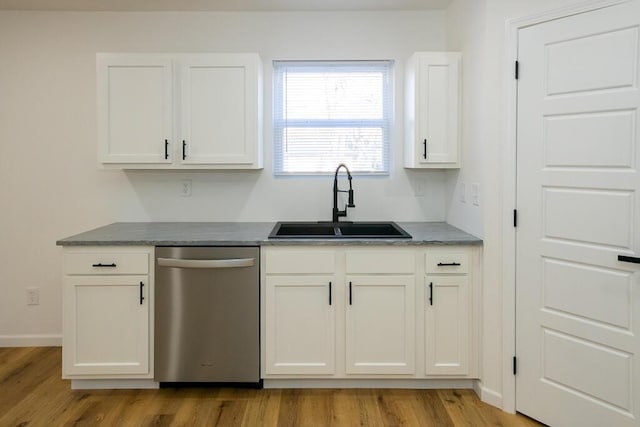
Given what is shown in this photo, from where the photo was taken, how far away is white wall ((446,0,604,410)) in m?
2.52

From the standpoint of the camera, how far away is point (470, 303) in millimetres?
2734

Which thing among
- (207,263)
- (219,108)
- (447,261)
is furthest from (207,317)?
(447,261)

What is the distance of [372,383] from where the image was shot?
112 inches

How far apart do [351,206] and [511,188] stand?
1.06 metres

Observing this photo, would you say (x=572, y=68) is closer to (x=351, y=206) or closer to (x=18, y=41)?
(x=351, y=206)

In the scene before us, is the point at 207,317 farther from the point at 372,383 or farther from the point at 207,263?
the point at 372,383

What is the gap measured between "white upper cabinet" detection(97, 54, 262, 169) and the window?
0.44 meters

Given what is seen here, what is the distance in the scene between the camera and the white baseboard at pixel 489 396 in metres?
2.62

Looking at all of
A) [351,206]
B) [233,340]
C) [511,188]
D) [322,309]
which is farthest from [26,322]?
[511,188]

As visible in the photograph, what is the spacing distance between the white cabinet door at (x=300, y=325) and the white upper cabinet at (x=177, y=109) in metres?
0.90

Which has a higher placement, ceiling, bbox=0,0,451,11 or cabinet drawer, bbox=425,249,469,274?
ceiling, bbox=0,0,451,11

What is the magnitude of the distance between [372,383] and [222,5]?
263 cm

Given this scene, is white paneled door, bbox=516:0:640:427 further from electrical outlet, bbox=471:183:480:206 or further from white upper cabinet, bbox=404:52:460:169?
white upper cabinet, bbox=404:52:460:169

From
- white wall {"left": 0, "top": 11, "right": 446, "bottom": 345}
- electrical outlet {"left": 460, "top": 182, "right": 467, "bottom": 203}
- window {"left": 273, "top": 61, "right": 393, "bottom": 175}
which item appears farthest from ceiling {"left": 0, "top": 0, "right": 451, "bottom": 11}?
electrical outlet {"left": 460, "top": 182, "right": 467, "bottom": 203}
